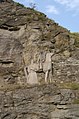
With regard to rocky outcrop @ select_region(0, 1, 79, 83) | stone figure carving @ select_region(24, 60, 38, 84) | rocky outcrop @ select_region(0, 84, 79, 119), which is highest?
rocky outcrop @ select_region(0, 1, 79, 83)

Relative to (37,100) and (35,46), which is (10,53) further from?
(37,100)

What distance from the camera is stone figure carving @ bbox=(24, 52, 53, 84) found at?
2061 centimetres

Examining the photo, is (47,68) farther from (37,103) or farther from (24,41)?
(37,103)

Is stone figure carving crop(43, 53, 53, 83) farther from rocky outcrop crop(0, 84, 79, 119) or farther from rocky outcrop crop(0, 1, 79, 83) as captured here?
rocky outcrop crop(0, 84, 79, 119)

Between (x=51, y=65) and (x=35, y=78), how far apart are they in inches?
45.8

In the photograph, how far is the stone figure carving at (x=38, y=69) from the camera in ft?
67.6

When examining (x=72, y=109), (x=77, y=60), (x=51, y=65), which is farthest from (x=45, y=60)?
(x=72, y=109)

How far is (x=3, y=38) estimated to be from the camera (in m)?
21.4

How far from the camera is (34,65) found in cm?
2070

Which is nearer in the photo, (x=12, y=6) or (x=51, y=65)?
(x=51, y=65)

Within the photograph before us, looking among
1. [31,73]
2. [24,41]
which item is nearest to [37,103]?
[31,73]

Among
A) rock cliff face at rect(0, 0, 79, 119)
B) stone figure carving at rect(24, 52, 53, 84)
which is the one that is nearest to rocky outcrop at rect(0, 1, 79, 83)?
rock cliff face at rect(0, 0, 79, 119)

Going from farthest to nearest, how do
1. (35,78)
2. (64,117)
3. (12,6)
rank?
(12,6) < (35,78) < (64,117)

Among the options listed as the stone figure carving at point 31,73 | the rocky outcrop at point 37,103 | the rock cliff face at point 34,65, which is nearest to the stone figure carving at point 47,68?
the rock cliff face at point 34,65
